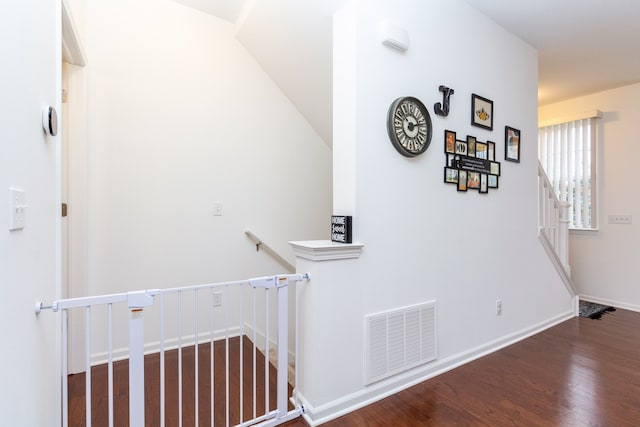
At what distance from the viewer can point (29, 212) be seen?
1.04 metres

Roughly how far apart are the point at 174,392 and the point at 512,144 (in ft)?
10.6

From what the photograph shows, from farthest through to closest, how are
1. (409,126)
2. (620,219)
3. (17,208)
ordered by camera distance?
(620,219), (409,126), (17,208)

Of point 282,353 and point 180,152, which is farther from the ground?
point 180,152

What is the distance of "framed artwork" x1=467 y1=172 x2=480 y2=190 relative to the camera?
2.38 m

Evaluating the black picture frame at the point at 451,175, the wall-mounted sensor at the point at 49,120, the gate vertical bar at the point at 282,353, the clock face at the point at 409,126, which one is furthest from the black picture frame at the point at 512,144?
the wall-mounted sensor at the point at 49,120

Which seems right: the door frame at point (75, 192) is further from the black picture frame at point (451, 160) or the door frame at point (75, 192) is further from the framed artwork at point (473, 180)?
the framed artwork at point (473, 180)

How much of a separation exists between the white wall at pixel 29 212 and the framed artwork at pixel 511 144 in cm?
305

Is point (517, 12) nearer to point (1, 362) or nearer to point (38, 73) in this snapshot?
point (38, 73)

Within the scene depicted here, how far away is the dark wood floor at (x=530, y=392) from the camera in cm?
169

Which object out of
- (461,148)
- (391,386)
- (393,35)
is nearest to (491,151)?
(461,148)

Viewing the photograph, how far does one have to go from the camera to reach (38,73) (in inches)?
44.2

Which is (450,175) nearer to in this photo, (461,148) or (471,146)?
(461,148)

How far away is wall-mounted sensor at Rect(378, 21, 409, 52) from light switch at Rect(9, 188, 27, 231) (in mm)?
1866

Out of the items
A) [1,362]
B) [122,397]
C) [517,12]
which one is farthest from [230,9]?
[122,397]
